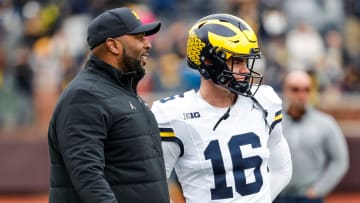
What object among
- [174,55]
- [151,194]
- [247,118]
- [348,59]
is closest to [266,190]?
[247,118]

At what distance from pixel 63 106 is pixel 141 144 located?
1.29ft

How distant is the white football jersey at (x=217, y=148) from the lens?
17.5 feet

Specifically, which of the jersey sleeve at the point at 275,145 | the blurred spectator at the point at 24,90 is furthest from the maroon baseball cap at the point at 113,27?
the blurred spectator at the point at 24,90

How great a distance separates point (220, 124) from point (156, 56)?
8.72 metres

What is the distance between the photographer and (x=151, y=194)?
15.9ft

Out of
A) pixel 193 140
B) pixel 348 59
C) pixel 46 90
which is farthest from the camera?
pixel 348 59

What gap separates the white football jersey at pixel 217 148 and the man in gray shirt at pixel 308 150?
2.98m

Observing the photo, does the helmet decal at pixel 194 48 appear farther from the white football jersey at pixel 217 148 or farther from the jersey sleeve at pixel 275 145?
the jersey sleeve at pixel 275 145

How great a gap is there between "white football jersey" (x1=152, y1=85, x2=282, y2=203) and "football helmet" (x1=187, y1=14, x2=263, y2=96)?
0.55 feet

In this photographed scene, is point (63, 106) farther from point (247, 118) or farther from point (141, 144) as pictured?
point (247, 118)

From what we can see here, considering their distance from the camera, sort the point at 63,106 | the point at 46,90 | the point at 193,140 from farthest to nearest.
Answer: the point at 46,90
the point at 193,140
the point at 63,106

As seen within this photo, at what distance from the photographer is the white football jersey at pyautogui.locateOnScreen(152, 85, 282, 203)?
532 cm

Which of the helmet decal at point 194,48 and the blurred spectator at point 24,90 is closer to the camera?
the helmet decal at point 194,48

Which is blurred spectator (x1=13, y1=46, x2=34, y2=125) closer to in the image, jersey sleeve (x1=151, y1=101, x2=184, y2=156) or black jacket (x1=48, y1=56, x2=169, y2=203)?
jersey sleeve (x1=151, y1=101, x2=184, y2=156)
